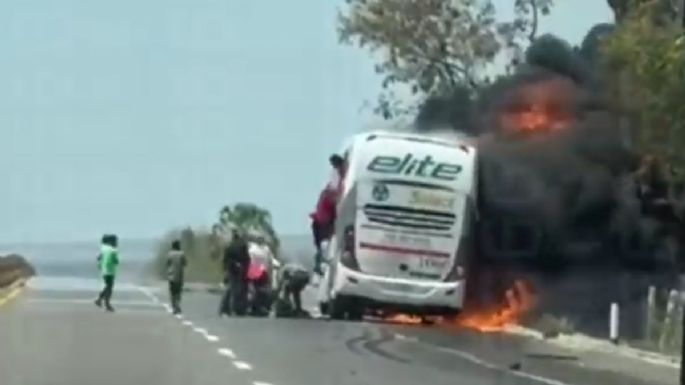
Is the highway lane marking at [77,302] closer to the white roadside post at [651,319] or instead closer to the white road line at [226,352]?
the white roadside post at [651,319]

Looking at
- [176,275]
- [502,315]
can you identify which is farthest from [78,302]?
[502,315]

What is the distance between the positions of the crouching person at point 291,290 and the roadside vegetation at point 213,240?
428 centimetres

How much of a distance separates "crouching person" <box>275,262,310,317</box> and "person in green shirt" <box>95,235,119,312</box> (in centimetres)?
377

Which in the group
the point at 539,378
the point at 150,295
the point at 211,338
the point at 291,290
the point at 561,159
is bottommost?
the point at 150,295

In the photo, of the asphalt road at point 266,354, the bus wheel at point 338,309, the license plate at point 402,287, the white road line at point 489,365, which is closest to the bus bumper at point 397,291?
the license plate at point 402,287

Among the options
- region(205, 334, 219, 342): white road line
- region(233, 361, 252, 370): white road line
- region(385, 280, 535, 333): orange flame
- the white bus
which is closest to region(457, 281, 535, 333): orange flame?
region(385, 280, 535, 333): orange flame

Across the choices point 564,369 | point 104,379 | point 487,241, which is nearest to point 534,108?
point 487,241

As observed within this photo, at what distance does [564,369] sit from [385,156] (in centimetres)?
1259

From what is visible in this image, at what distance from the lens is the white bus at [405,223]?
42.2m

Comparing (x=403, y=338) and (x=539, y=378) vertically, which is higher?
(x=539, y=378)

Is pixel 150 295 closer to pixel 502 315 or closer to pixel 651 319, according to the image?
pixel 502 315

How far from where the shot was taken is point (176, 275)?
150 feet

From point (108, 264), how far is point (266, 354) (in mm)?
18674

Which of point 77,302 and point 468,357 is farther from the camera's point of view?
point 77,302
